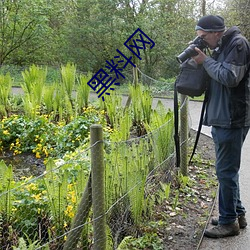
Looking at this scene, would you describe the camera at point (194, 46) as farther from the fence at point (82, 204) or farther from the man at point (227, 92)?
the fence at point (82, 204)

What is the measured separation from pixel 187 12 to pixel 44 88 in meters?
11.4

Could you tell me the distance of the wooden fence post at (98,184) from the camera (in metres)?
2.30

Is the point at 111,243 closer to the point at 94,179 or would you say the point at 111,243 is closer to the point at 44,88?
the point at 94,179

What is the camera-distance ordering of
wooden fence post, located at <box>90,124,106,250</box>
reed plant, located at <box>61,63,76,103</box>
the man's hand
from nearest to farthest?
1. wooden fence post, located at <box>90,124,106,250</box>
2. the man's hand
3. reed plant, located at <box>61,63,76,103</box>

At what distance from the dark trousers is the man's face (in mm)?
656

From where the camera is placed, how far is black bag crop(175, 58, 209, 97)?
3043 mm

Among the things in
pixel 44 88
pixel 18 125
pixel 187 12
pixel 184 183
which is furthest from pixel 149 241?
pixel 187 12

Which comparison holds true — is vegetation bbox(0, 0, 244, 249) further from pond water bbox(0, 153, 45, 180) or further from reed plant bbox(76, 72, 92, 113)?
pond water bbox(0, 153, 45, 180)

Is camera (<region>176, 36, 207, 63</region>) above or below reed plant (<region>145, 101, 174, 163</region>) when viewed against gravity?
above

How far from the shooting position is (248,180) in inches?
183

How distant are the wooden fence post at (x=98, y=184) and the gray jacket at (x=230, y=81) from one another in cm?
106

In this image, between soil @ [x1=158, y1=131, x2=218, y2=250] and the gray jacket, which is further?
soil @ [x1=158, y1=131, x2=218, y2=250]

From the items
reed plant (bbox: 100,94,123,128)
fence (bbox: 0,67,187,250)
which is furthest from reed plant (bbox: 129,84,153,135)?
fence (bbox: 0,67,187,250)

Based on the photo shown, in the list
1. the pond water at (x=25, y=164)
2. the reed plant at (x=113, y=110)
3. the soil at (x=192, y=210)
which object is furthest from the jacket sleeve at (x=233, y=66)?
the reed plant at (x=113, y=110)
